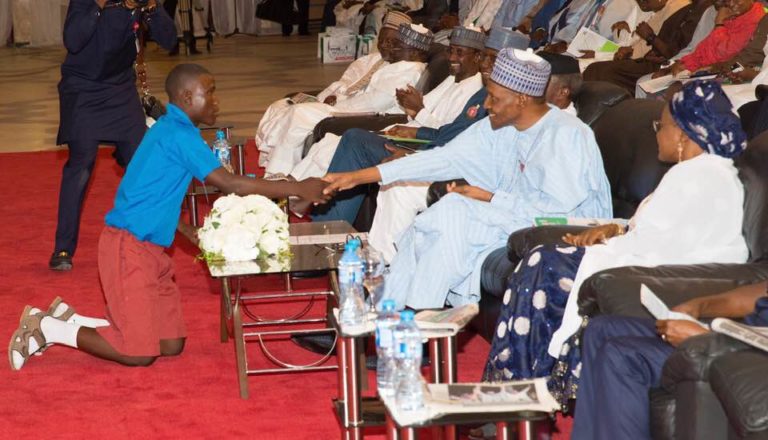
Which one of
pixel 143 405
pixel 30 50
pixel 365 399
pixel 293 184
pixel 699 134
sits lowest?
pixel 30 50

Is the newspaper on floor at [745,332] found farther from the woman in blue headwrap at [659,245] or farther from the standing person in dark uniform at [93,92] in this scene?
the standing person in dark uniform at [93,92]

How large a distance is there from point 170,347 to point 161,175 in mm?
701

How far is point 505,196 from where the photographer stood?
14.9 ft

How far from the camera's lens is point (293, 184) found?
4.65 meters

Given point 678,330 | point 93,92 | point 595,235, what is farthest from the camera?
point 93,92

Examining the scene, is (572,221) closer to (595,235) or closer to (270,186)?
(595,235)

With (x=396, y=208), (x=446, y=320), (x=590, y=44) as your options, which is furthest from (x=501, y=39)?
(x=590, y=44)

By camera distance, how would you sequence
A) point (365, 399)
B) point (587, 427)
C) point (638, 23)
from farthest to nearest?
point (638, 23) → point (365, 399) → point (587, 427)

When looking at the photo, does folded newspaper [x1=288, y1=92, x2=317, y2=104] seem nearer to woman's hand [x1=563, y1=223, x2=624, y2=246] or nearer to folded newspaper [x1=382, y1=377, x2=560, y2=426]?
woman's hand [x1=563, y1=223, x2=624, y2=246]

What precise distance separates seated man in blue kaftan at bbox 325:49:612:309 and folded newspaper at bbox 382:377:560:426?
67.0 inches

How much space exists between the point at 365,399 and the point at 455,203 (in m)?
1.21

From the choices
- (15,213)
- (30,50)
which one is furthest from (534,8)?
(30,50)

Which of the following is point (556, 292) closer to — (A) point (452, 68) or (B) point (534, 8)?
(A) point (452, 68)

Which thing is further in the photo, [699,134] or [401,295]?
[401,295]
